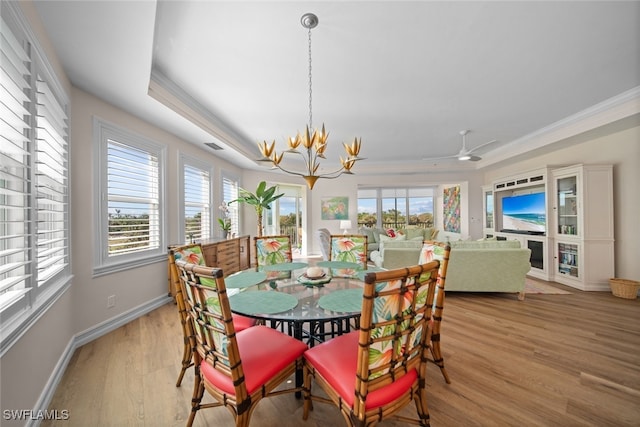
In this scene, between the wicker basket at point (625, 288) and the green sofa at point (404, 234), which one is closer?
the wicker basket at point (625, 288)

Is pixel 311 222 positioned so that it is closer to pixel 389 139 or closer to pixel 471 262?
pixel 389 139

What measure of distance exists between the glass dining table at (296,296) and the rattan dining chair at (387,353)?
0.25 meters

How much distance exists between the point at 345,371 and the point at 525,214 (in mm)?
5630

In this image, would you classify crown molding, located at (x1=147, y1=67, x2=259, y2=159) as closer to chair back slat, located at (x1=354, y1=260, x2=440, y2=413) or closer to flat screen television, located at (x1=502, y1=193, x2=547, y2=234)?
chair back slat, located at (x1=354, y1=260, x2=440, y2=413)

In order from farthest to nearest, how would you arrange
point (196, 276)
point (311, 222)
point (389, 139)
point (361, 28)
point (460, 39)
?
point (311, 222) < point (389, 139) < point (460, 39) < point (361, 28) < point (196, 276)

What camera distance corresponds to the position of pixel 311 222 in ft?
22.8

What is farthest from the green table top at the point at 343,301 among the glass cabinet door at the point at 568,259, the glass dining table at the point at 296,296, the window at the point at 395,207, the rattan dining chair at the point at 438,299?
the window at the point at 395,207

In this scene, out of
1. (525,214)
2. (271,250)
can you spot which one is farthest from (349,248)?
(525,214)

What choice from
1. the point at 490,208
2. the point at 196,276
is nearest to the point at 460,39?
the point at 196,276

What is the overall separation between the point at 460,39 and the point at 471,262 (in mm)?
2784

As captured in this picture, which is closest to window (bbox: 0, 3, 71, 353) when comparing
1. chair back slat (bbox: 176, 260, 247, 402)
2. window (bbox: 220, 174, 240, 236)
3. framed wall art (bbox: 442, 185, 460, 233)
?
chair back slat (bbox: 176, 260, 247, 402)

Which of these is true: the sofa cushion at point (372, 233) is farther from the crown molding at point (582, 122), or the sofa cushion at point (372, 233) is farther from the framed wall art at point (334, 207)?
the crown molding at point (582, 122)

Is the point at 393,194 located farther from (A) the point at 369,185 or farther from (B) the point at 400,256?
(B) the point at 400,256

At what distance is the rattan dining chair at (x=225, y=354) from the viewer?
1027mm
